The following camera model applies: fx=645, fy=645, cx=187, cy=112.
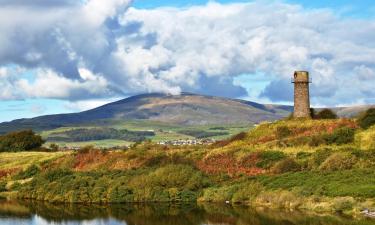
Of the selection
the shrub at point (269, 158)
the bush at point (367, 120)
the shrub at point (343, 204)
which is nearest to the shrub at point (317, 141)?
the shrub at point (269, 158)

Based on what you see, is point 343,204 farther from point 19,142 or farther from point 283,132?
point 19,142

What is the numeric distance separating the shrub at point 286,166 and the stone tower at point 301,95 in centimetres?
2794

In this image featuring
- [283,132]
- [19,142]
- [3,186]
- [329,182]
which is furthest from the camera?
[19,142]

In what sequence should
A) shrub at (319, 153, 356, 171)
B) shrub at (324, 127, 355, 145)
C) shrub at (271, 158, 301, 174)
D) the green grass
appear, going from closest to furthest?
the green grass < shrub at (319, 153, 356, 171) < shrub at (271, 158, 301, 174) < shrub at (324, 127, 355, 145)

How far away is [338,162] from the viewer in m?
61.9

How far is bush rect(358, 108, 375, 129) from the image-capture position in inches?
2944

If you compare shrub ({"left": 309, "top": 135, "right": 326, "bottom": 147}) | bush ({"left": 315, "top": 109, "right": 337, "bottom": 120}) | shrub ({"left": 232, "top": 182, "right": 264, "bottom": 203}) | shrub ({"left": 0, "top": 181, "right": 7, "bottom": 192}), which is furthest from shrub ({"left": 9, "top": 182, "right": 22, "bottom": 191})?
bush ({"left": 315, "top": 109, "right": 337, "bottom": 120})

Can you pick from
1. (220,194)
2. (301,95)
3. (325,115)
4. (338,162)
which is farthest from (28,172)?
(325,115)

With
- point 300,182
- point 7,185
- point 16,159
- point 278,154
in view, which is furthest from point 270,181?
point 16,159

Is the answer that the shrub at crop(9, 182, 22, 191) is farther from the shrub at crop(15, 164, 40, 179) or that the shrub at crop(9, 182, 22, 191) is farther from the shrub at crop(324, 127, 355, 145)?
the shrub at crop(324, 127, 355, 145)

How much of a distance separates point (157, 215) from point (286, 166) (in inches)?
651

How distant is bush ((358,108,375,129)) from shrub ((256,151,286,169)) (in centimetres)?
1257

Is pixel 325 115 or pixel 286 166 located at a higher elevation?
pixel 325 115

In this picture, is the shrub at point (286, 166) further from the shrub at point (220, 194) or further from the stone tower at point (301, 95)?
the stone tower at point (301, 95)
